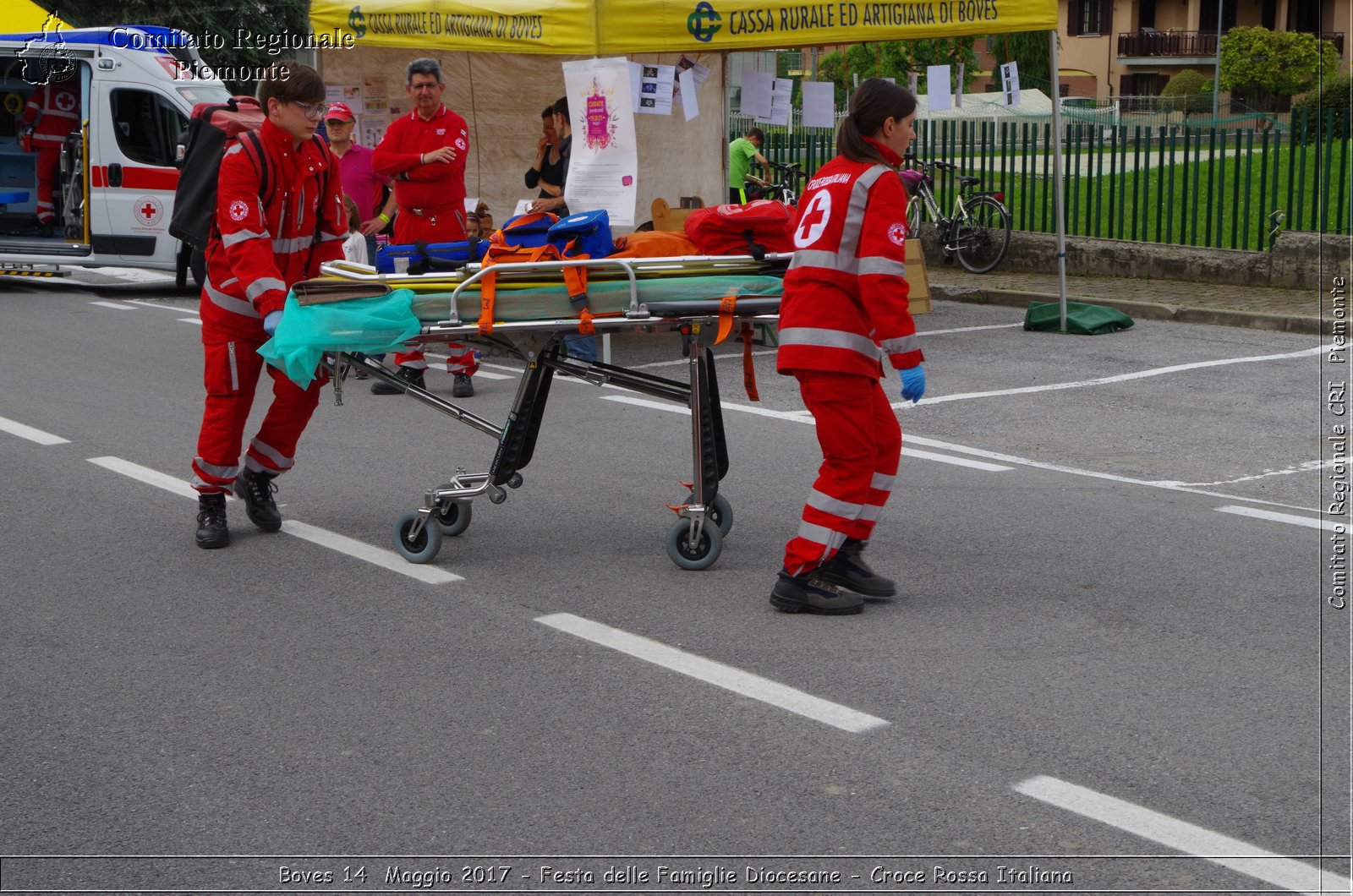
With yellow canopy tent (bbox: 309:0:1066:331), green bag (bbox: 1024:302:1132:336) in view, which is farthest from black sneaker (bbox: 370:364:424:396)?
green bag (bbox: 1024:302:1132:336)

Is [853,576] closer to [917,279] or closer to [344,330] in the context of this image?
[344,330]

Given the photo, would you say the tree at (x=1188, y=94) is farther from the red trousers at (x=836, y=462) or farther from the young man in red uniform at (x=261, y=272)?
the red trousers at (x=836, y=462)

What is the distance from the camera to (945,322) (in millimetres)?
13602

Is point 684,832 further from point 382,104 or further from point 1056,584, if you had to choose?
point 382,104

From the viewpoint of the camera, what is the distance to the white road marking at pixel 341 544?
6.11 m

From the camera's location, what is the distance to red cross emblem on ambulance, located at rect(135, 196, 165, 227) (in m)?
16.6

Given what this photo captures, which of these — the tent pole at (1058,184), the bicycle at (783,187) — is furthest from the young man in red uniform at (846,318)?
the bicycle at (783,187)

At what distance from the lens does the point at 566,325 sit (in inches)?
226

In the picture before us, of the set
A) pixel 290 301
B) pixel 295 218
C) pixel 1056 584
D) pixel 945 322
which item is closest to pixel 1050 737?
pixel 1056 584

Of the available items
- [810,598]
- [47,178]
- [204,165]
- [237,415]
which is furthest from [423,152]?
[47,178]

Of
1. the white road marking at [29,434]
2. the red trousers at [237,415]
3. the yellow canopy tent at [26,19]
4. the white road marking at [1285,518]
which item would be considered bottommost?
the white road marking at [1285,518]

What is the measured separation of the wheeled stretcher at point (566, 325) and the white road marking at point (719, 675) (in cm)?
81

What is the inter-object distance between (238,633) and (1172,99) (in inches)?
2284

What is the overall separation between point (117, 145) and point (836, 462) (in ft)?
43.5
